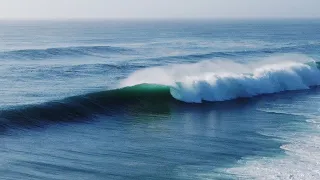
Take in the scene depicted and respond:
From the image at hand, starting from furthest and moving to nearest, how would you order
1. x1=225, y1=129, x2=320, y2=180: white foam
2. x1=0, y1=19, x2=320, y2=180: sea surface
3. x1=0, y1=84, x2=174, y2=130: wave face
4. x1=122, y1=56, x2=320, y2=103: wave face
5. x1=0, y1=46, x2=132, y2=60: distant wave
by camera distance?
x1=0, y1=46, x2=132, y2=60: distant wave < x1=122, y1=56, x2=320, y2=103: wave face < x1=0, y1=84, x2=174, y2=130: wave face < x1=0, y1=19, x2=320, y2=180: sea surface < x1=225, y1=129, x2=320, y2=180: white foam

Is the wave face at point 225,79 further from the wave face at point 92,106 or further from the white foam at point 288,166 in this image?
the white foam at point 288,166

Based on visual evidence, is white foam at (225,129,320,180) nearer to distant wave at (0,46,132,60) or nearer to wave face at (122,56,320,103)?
wave face at (122,56,320,103)

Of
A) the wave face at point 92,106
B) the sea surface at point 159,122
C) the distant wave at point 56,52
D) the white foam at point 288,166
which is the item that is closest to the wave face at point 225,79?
the sea surface at point 159,122

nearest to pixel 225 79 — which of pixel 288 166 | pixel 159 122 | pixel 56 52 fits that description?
pixel 159 122

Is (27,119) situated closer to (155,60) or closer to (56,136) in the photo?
(56,136)

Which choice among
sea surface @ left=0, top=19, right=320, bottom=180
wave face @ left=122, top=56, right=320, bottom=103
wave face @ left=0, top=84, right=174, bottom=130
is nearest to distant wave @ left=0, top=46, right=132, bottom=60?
sea surface @ left=0, top=19, right=320, bottom=180

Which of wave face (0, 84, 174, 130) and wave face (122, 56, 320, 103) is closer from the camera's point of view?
wave face (0, 84, 174, 130)
